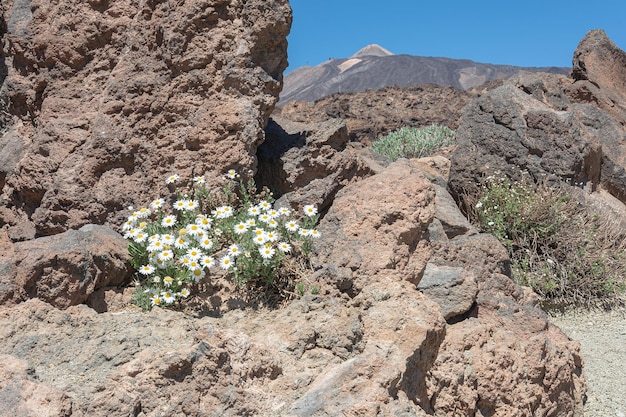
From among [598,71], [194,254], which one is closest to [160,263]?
[194,254]

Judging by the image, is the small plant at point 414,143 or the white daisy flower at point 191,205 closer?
the white daisy flower at point 191,205

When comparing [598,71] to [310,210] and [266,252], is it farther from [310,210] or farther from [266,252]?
[266,252]

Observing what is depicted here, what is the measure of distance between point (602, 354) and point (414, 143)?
626 centimetres

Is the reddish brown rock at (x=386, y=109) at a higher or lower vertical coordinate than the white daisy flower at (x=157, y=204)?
higher

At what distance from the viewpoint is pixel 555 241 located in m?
6.01

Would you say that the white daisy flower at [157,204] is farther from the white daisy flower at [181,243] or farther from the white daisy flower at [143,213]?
the white daisy flower at [181,243]

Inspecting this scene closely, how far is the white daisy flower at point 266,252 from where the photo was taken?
3592mm

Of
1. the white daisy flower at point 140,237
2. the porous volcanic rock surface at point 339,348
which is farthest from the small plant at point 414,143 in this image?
the white daisy flower at point 140,237

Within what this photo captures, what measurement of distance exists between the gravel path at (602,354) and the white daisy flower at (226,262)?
89.2 inches

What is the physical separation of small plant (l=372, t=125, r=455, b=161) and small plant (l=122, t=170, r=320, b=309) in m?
6.19

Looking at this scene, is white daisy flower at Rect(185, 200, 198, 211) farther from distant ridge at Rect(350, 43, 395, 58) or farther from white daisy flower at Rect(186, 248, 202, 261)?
distant ridge at Rect(350, 43, 395, 58)

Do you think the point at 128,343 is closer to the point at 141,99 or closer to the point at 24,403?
the point at 24,403

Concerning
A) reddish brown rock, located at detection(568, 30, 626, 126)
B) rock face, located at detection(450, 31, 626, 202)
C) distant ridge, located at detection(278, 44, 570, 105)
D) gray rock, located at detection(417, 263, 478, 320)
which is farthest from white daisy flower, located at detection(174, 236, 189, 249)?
distant ridge, located at detection(278, 44, 570, 105)

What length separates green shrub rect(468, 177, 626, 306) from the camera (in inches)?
227
